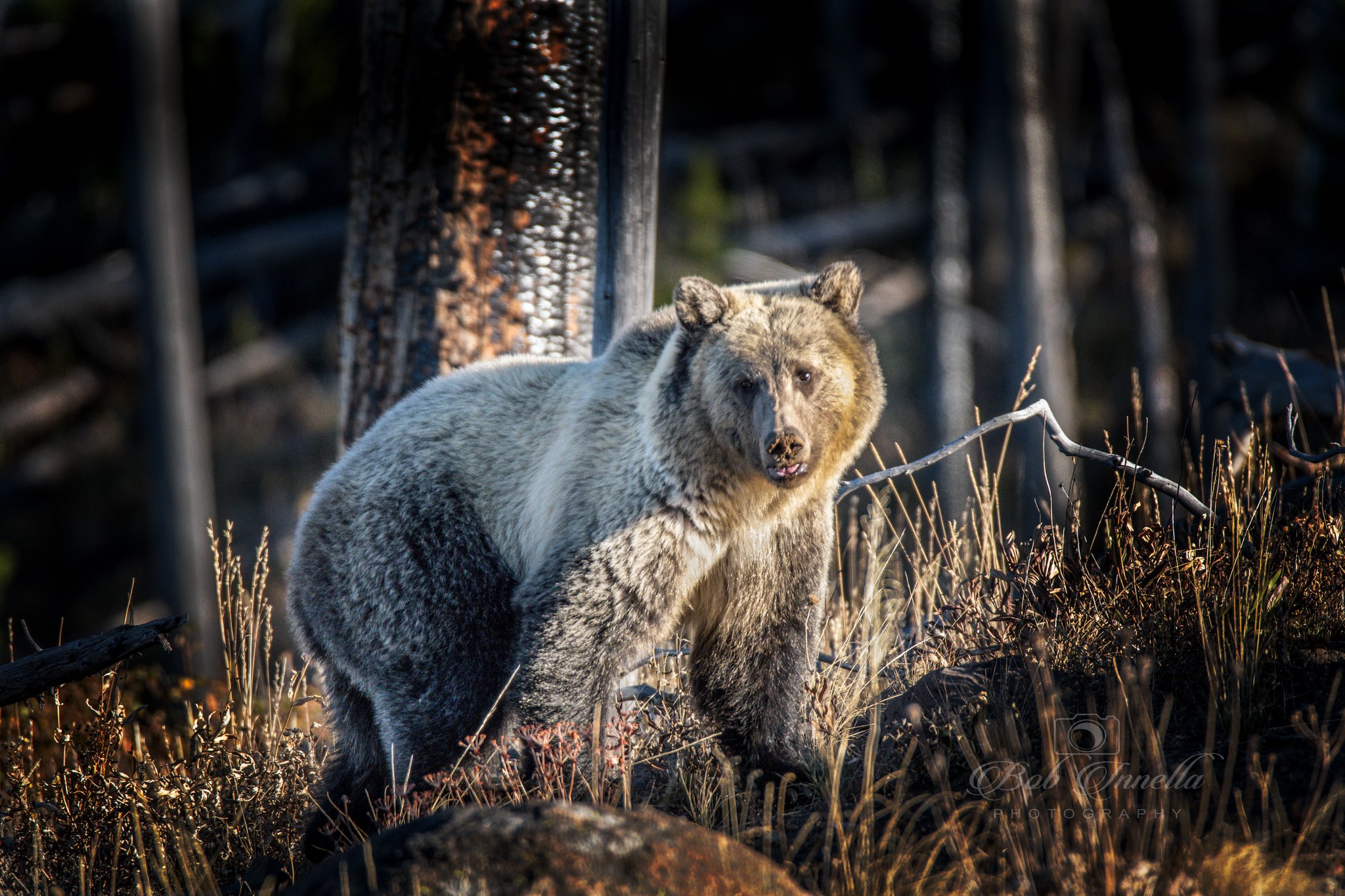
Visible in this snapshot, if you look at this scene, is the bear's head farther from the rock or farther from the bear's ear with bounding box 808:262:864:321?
the rock

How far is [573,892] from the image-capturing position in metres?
2.36

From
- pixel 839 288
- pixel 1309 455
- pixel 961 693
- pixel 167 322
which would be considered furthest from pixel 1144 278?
pixel 961 693

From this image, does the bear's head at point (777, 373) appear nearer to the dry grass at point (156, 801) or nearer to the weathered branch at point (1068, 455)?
the weathered branch at point (1068, 455)

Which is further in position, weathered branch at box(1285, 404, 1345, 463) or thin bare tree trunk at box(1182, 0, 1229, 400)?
thin bare tree trunk at box(1182, 0, 1229, 400)

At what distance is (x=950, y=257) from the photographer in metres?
14.2

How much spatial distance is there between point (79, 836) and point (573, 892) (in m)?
2.33

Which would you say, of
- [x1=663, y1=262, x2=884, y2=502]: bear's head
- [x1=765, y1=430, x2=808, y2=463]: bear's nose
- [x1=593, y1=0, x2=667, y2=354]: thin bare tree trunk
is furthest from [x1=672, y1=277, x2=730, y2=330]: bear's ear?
[x1=593, y1=0, x2=667, y2=354]: thin bare tree trunk

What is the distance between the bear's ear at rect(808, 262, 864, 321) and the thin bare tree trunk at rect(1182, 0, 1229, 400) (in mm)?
11943

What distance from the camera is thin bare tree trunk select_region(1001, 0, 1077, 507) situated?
12203mm

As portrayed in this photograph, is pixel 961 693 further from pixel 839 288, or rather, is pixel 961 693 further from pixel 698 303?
pixel 698 303

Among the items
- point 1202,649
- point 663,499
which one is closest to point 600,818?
point 663,499

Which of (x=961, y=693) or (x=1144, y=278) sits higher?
(x=1144, y=278)

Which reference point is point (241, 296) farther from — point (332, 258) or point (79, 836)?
point (79, 836)

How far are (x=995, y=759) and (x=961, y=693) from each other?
48 cm
